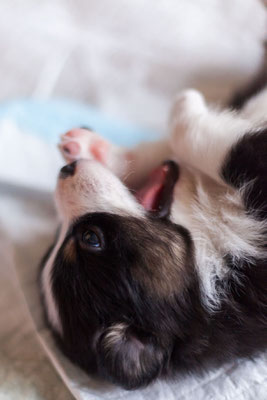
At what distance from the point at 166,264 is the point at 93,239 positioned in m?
0.22

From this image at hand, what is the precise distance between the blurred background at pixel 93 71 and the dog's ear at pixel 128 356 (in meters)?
0.74

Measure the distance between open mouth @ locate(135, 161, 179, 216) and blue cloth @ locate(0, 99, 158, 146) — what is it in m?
0.64

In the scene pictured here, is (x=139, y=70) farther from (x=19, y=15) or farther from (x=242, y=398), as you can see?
(x=242, y=398)

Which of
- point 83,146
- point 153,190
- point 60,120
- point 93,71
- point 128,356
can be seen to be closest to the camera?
point 128,356

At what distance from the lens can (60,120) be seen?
220 cm

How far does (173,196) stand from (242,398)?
2.27ft

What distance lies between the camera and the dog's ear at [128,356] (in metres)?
1.17

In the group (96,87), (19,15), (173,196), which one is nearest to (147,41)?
(96,87)

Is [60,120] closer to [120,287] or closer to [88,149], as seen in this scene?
[88,149]

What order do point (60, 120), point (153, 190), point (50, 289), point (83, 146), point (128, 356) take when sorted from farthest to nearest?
point (60, 120) < point (83, 146) < point (153, 190) < point (50, 289) < point (128, 356)

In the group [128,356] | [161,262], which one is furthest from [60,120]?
[128,356]

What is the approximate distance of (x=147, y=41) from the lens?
7.61 ft

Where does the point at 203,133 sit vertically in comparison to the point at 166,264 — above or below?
above

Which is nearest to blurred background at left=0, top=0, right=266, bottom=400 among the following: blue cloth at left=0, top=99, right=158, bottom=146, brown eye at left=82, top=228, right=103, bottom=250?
blue cloth at left=0, top=99, right=158, bottom=146
